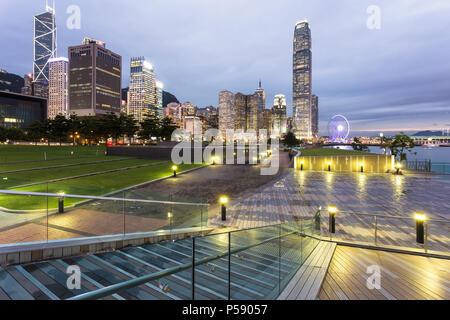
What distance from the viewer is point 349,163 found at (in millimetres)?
28938

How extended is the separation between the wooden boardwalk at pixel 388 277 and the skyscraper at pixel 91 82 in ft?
654

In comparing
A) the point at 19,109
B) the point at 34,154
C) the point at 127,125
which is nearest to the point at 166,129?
the point at 127,125

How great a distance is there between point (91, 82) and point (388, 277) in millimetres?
214601

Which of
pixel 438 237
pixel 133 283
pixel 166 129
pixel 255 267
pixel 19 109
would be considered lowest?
pixel 438 237

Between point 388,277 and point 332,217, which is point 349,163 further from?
point 388,277

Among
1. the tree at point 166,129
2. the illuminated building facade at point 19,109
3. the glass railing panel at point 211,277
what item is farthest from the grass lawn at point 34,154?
the illuminated building facade at point 19,109

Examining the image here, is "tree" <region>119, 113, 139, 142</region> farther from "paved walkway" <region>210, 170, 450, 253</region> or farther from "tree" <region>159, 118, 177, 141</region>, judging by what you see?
"paved walkway" <region>210, 170, 450, 253</region>

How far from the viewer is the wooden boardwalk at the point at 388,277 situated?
175 inches

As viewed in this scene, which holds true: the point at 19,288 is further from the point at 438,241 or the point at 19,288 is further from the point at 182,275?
the point at 438,241

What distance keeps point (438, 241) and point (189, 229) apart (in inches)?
346

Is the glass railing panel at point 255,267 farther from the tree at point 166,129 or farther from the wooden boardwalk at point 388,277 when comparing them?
the tree at point 166,129

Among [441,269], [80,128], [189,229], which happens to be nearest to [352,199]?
[441,269]
